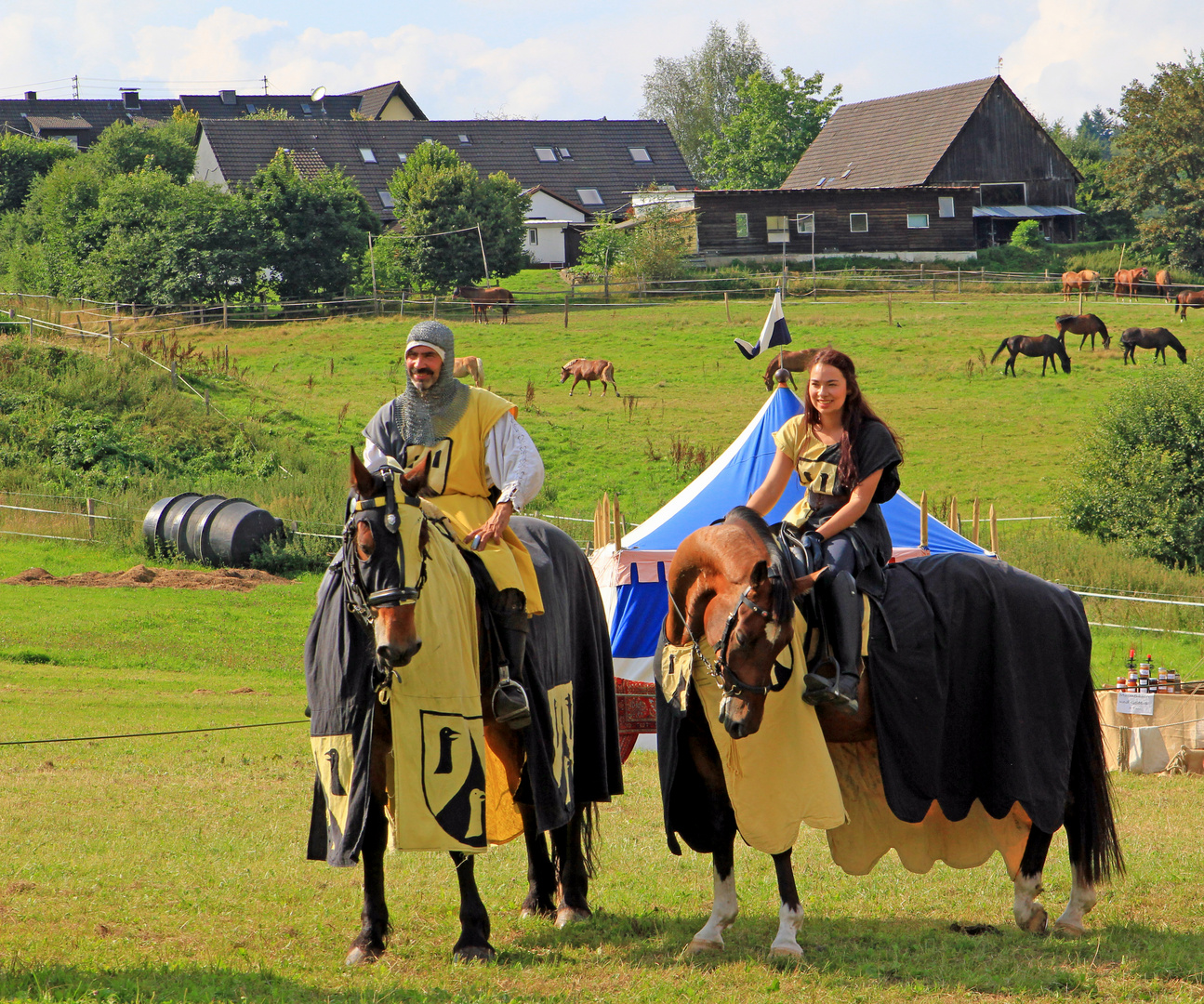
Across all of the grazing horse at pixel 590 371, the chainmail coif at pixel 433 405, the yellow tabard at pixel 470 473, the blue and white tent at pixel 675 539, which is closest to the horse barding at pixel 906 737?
the yellow tabard at pixel 470 473

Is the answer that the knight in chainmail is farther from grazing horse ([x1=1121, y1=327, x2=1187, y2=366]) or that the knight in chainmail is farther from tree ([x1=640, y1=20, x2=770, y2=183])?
tree ([x1=640, y1=20, x2=770, y2=183])

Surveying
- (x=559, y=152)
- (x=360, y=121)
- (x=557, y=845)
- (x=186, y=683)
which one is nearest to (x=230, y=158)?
(x=360, y=121)

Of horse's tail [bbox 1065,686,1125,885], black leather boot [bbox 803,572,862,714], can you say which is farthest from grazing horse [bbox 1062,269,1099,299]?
black leather boot [bbox 803,572,862,714]

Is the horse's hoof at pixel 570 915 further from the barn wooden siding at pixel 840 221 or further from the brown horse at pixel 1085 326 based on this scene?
the barn wooden siding at pixel 840 221

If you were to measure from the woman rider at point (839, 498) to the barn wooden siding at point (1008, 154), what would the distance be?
166ft

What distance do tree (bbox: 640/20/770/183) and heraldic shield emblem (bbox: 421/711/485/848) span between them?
235 ft

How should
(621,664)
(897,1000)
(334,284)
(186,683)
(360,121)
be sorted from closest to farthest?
(897,1000) < (621,664) < (186,683) < (334,284) < (360,121)

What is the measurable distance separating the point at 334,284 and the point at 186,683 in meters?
28.0

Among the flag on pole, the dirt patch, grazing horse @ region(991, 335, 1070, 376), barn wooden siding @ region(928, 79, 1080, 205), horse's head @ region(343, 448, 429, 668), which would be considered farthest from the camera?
barn wooden siding @ region(928, 79, 1080, 205)

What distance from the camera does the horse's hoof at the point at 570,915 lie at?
20.2 ft

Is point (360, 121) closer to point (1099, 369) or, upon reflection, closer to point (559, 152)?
point (559, 152)

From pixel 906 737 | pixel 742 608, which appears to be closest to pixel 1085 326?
pixel 906 737

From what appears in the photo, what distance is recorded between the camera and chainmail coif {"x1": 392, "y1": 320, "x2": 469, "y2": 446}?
19.1 ft

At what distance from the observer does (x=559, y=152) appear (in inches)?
2441
